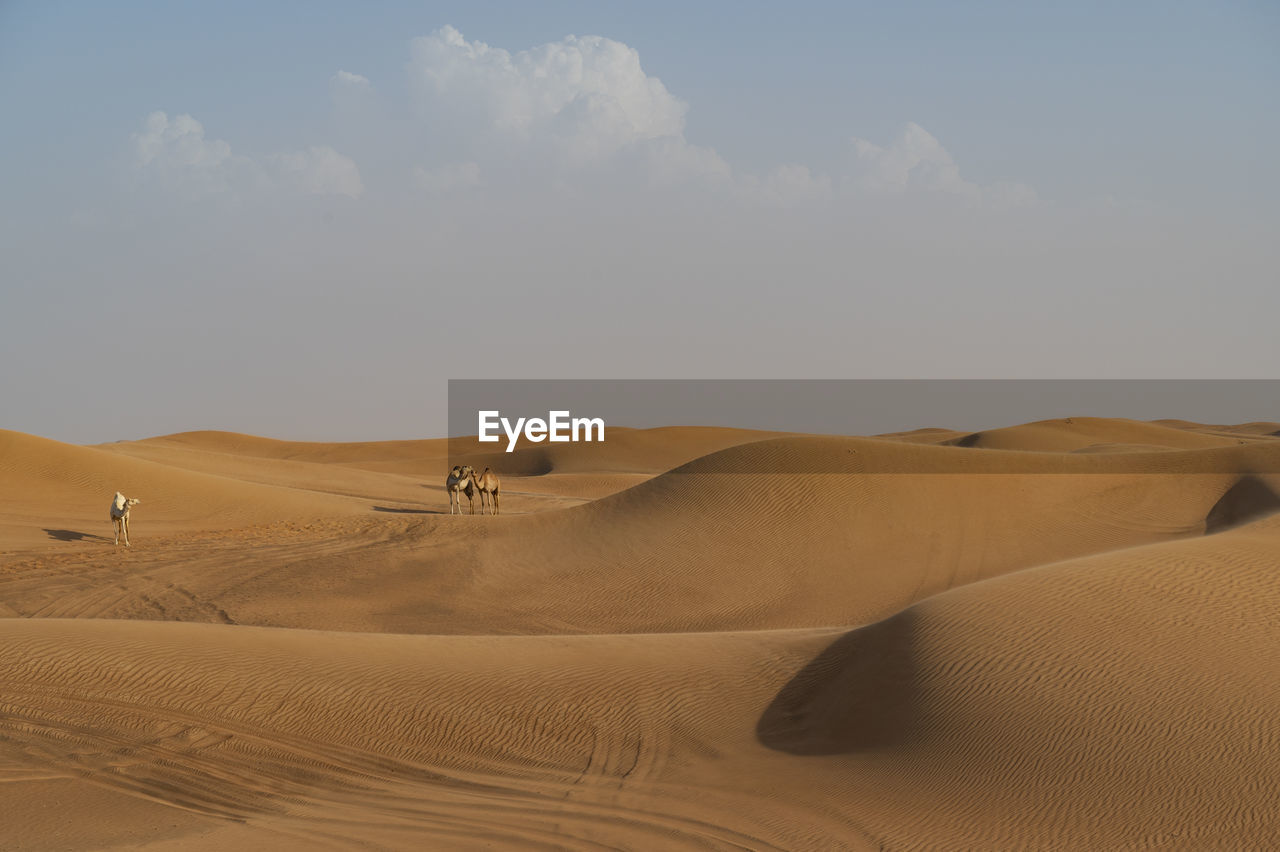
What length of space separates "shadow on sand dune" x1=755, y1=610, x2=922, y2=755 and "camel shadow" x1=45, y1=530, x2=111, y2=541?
1956 centimetres

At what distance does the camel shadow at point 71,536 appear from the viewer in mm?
24391

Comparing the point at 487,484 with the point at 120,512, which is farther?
the point at 487,484

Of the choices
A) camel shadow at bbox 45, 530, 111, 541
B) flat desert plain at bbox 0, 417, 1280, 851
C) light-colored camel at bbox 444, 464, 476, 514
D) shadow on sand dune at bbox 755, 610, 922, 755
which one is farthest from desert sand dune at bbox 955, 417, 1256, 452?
shadow on sand dune at bbox 755, 610, 922, 755

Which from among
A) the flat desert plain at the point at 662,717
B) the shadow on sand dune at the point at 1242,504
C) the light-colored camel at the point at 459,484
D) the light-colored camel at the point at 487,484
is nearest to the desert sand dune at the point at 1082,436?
the shadow on sand dune at the point at 1242,504

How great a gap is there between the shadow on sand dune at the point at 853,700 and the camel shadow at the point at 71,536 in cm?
1956

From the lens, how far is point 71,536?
81.0 feet

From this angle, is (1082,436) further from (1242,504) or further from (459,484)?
(459,484)

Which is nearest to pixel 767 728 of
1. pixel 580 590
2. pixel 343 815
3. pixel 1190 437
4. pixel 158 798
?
pixel 343 815

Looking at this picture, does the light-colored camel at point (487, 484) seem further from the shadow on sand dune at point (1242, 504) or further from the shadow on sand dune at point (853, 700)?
the shadow on sand dune at point (853, 700)

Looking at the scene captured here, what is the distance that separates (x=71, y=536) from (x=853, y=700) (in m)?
21.2

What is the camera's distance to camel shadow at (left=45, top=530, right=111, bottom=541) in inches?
960

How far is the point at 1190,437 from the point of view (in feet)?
233

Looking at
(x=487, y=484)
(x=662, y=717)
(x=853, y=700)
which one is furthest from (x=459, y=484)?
(x=853, y=700)

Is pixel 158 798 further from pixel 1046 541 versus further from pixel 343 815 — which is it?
pixel 1046 541
